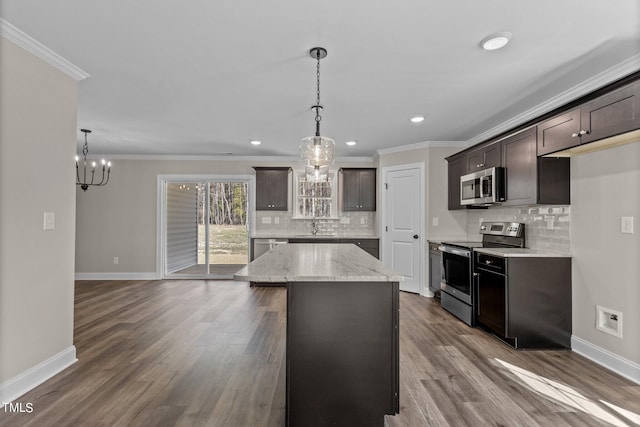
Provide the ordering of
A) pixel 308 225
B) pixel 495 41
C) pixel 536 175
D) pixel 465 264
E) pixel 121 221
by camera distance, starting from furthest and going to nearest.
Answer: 1. pixel 308 225
2. pixel 121 221
3. pixel 465 264
4. pixel 536 175
5. pixel 495 41

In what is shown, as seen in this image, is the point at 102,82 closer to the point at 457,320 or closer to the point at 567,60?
the point at 567,60

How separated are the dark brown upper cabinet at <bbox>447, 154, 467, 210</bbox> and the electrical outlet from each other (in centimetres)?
202

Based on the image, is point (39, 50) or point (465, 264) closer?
point (39, 50)

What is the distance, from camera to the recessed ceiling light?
2084 mm

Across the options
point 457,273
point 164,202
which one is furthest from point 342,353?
point 164,202

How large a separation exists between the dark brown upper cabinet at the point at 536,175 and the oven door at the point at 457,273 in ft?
2.78

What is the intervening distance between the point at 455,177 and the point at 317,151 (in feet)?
9.05

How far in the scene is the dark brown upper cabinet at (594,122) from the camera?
2121 millimetres

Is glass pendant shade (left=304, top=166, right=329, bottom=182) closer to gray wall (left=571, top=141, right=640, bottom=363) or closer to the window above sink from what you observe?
gray wall (left=571, top=141, right=640, bottom=363)

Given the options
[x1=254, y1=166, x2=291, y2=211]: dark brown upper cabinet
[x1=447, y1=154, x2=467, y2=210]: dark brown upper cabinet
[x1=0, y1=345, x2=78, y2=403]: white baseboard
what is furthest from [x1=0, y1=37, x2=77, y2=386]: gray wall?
[x1=447, y1=154, x2=467, y2=210]: dark brown upper cabinet

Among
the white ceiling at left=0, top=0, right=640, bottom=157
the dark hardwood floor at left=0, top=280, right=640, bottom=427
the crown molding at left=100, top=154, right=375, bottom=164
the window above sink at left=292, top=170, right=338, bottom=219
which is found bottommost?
the dark hardwood floor at left=0, top=280, right=640, bottom=427

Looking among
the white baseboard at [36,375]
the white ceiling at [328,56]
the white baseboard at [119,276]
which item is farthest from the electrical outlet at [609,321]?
the white baseboard at [119,276]

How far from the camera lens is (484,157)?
3.86 m

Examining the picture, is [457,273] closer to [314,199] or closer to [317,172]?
[317,172]
